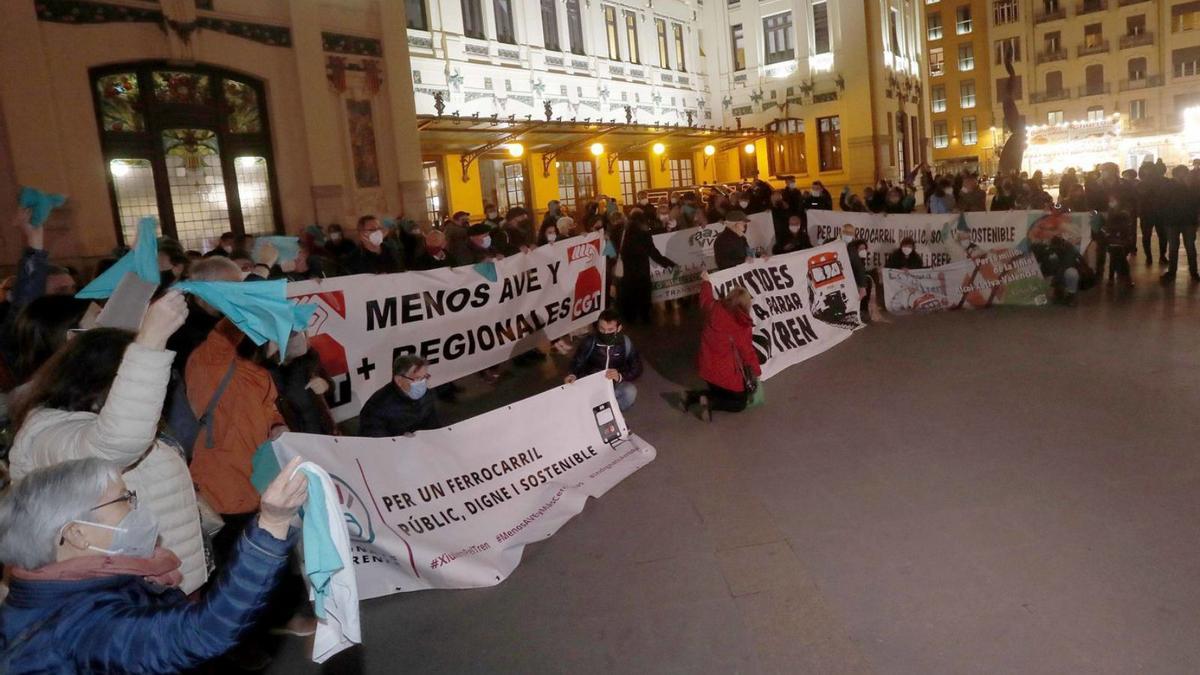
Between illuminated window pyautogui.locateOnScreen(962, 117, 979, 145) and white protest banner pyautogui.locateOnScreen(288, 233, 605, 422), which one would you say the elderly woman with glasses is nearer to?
white protest banner pyautogui.locateOnScreen(288, 233, 605, 422)

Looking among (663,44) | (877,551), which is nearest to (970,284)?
(877,551)

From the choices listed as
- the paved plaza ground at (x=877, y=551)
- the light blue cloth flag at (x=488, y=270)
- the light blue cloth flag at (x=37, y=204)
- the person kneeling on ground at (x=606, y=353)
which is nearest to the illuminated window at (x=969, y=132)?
the paved plaza ground at (x=877, y=551)

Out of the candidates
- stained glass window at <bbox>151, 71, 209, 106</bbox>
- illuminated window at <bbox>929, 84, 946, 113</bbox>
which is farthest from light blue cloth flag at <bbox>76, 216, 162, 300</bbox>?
illuminated window at <bbox>929, 84, 946, 113</bbox>

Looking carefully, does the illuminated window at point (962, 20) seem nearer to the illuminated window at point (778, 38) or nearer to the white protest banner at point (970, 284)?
the illuminated window at point (778, 38)

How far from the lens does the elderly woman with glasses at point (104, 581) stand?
86.1 inches

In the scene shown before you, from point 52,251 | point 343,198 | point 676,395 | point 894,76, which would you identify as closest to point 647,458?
point 676,395

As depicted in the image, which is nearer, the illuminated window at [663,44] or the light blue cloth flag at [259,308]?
the light blue cloth flag at [259,308]

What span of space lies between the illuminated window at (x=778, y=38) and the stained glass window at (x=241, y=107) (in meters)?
27.2

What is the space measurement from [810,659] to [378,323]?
206 inches

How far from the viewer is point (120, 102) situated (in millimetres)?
14320

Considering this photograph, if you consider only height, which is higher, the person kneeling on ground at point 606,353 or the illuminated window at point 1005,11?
the illuminated window at point 1005,11

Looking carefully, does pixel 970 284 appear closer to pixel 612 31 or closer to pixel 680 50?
pixel 612 31

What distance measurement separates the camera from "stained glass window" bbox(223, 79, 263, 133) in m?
15.8

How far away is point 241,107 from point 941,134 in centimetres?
7230
